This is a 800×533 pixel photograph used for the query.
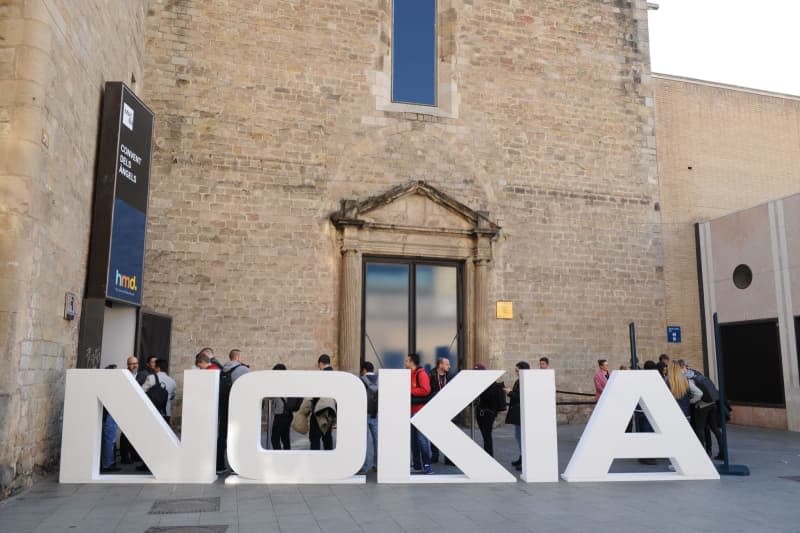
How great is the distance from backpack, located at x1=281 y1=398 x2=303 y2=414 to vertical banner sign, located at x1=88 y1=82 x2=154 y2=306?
2.72 m

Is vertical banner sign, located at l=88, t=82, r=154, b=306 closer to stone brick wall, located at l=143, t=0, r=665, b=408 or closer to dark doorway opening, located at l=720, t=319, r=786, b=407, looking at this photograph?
stone brick wall, located at l=143, t=0, r=665, b=408

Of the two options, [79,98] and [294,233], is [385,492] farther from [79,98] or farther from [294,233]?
[294,233]

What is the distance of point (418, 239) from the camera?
13.2 meters

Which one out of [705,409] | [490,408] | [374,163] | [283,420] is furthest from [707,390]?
[374,163]

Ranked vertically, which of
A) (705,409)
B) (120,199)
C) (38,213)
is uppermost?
(120,199)

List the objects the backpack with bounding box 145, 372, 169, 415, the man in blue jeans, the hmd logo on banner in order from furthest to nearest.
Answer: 1. the hmd logo on banner
2. the backpack with bounding box 145, 372, 169, 415
3. the man in blue jeans

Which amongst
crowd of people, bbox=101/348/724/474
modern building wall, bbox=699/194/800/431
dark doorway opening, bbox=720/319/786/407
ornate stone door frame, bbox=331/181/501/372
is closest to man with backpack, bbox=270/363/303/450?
crowd of people, bbox=101/348/724/474

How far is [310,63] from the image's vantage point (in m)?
13.2

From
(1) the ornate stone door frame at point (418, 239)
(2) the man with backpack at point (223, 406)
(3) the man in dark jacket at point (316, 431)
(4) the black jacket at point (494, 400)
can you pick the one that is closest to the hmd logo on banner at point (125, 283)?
(2) the man with backpack at point (223, 406)

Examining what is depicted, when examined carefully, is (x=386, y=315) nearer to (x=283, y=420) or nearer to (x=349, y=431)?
(x=283, y=420)

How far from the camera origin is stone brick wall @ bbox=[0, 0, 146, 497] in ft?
21.6

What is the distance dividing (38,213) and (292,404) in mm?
3400

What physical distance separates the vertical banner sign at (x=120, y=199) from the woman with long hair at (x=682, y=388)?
23.7ft

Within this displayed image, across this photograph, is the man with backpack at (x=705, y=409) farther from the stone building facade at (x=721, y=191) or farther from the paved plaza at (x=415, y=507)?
the stone building facade at (x=721, y=191)
